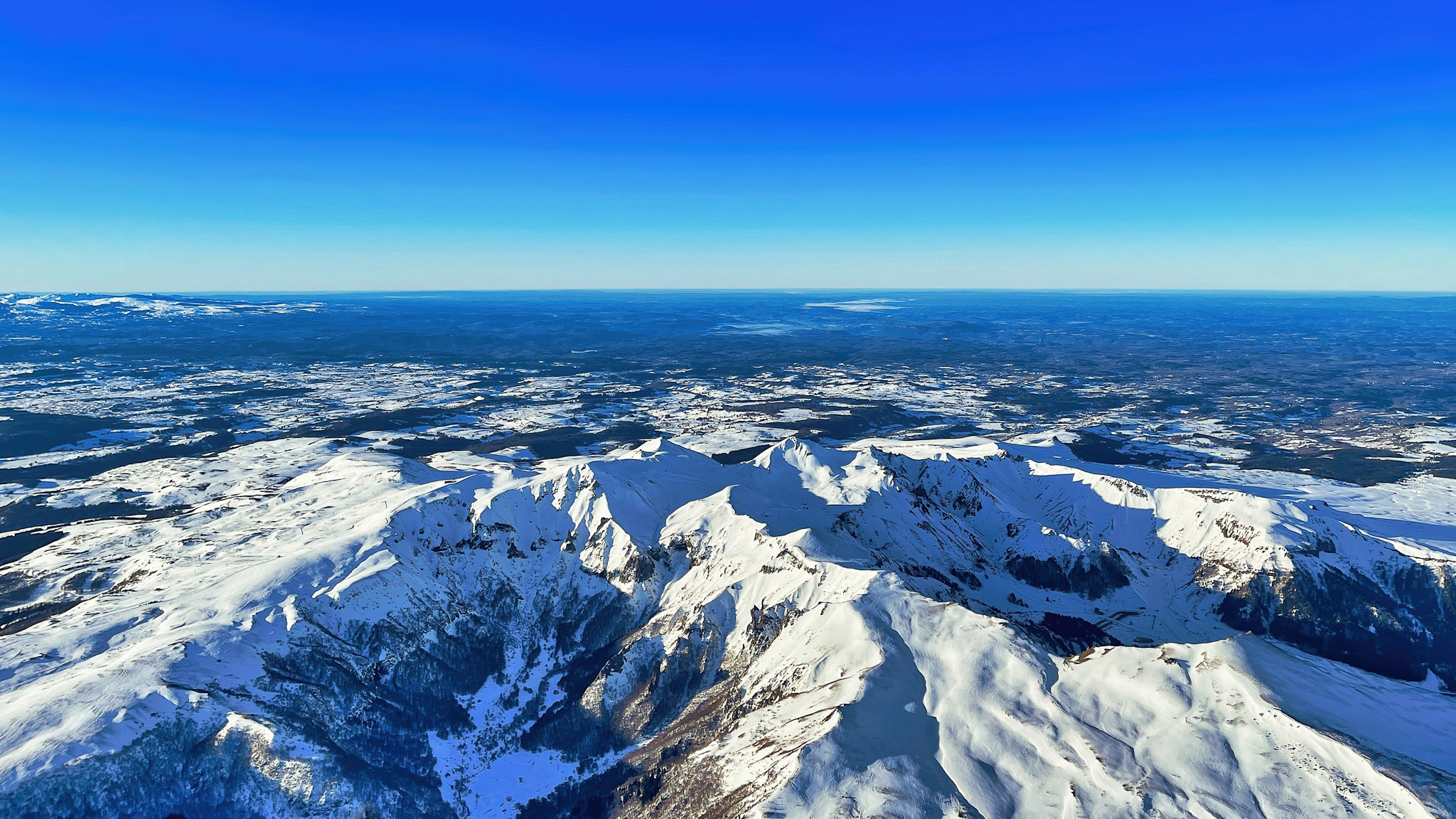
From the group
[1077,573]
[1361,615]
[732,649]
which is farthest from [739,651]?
[1361,615]

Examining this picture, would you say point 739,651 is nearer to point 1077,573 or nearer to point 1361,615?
point 1077,573

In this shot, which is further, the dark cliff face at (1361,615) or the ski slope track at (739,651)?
the dark cliff face at (1361,615)

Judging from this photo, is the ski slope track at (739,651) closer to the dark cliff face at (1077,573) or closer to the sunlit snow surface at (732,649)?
the sunlit snow surface at (732,649)

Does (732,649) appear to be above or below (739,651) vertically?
below

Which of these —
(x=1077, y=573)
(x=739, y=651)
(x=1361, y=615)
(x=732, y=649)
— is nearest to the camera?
(x=739, y=651)

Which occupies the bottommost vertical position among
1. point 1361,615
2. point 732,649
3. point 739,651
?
point 1361,615

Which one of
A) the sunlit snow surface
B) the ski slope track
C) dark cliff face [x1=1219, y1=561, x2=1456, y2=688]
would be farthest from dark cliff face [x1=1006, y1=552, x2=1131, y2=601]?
dark cliff face [x1=1219, y1=561, x2=1456, y2=688]

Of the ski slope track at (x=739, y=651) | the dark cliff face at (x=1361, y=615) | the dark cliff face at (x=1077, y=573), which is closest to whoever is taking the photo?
the ski slope track at (x=739, y=651)

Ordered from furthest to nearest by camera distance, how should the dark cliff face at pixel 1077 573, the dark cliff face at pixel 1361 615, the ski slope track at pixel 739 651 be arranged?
1. the dark cliff face at pixel 1077 573
2. the dark cliff face at pixel 1361 615
3. the ski slope track at pixel 739 651

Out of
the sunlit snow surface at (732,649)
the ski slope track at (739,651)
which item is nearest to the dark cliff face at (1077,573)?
the sunlit snow surface at (732,649)

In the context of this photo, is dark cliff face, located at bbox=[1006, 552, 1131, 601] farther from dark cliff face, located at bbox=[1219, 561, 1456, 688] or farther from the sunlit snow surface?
dark cliff face, located at bbox=[1219, 561, 1456, 688]

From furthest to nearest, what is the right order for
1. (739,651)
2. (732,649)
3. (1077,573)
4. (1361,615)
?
(1077,573), (1361,615), (732,649), (739,651)
